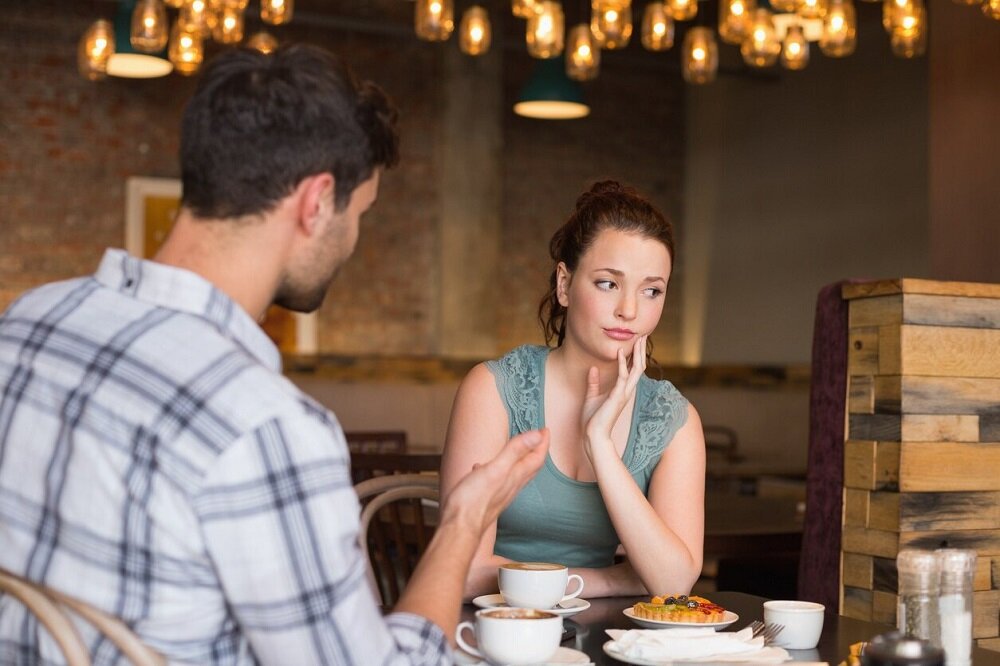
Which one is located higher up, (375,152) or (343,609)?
(375,152)

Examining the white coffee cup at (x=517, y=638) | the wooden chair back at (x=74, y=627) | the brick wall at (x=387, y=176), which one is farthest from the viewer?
→ the brick wall at (x=387, y=176)

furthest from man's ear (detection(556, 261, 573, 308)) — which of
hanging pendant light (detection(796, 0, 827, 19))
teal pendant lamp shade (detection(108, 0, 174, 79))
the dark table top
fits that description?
teal pendant lamp shade (detection(108, 0, 174, 79))

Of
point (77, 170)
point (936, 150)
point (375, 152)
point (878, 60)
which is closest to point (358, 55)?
point (77, 170)

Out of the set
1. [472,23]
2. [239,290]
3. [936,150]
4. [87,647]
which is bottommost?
[87,647]

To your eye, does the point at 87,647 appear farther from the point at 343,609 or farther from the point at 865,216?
the point at 865,216

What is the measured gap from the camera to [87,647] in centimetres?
116

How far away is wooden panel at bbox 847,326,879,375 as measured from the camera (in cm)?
287

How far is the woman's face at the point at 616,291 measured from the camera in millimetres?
2256

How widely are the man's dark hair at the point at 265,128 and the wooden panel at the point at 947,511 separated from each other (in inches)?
74.5

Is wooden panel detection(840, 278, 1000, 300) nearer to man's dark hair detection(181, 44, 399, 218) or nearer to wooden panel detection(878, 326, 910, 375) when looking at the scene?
wooden panel detection(878, 326, 910, 375)

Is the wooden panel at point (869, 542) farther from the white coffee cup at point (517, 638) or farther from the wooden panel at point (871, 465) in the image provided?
the white coffee cup at point (517, 638)

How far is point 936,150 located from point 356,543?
3.29 metres

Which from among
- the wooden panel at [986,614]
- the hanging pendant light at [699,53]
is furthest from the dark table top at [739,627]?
the hanging pendant light at [699,53]

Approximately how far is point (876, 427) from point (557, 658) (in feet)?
5.32
